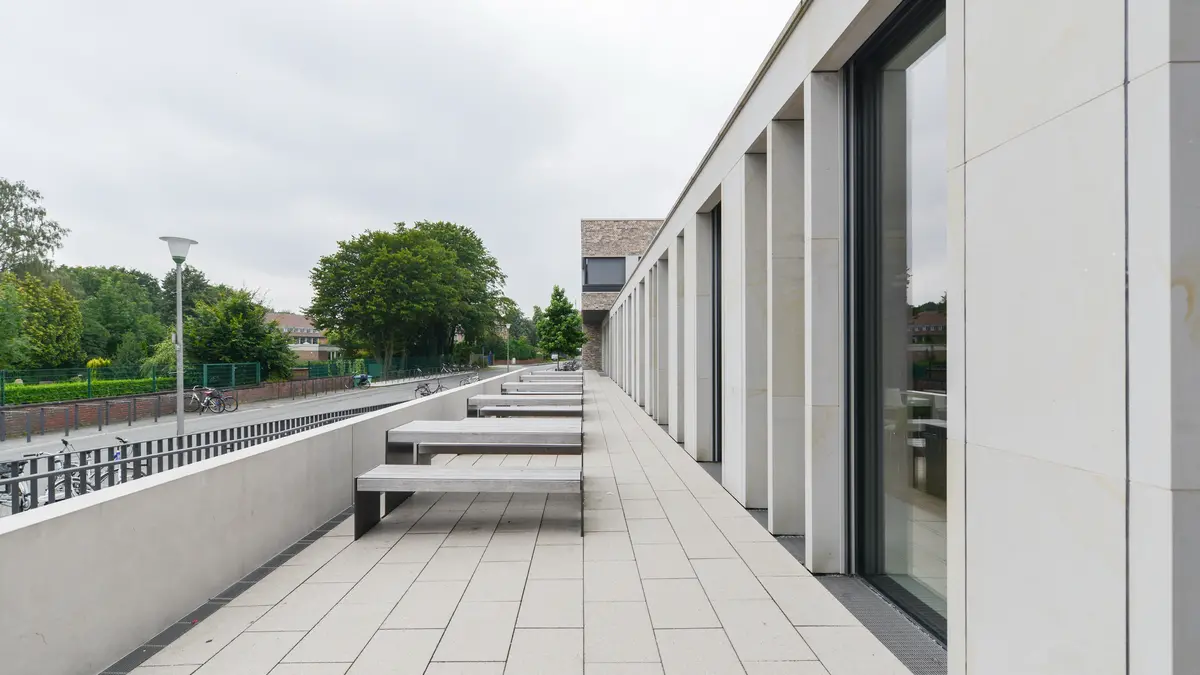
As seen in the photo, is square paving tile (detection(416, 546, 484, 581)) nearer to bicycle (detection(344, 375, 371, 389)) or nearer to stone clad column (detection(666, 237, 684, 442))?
stone clad column (detection(666, 237, 684, 442))

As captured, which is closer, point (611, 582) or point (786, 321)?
point (611, 582)

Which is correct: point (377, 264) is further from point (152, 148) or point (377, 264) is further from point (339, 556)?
point (339, 556)

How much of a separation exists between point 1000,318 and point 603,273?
112ft

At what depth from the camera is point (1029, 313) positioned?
2.15 meters

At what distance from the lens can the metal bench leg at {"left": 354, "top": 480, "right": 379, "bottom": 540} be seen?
5203 mm

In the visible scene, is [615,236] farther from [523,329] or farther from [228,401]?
[523,329]

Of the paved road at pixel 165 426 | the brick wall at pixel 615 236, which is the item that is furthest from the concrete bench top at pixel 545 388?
the brick wall at pixel 615 236

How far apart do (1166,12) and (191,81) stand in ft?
108

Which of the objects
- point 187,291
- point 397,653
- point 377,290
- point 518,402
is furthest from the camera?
point 187,291

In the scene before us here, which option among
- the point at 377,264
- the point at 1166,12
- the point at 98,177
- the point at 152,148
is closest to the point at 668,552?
the point at 1166,12

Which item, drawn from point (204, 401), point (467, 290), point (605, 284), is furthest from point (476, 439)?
point (467, 290)

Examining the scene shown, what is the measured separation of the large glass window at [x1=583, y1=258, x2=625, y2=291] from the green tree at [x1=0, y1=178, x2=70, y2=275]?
4318 cm

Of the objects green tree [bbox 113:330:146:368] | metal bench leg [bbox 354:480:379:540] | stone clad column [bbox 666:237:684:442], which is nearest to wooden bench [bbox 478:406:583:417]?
stone clad column [bbox 666:237:684:442]

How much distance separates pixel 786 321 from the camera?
16.8 ft
